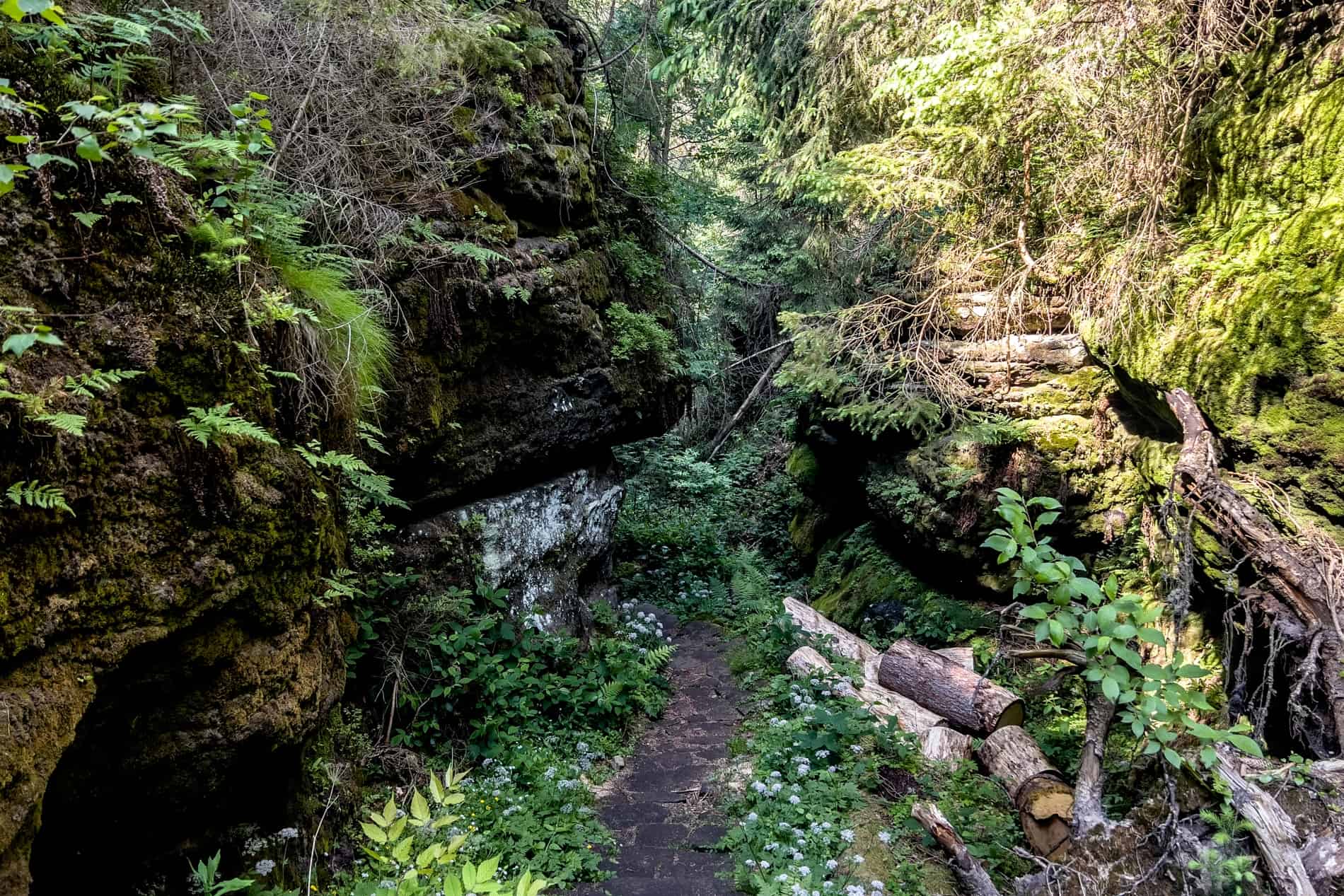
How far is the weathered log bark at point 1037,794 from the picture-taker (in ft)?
15.4

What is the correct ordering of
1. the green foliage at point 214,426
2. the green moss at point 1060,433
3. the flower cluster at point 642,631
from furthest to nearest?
the flower cluster at point 642,631 < the green moss at point 1060,433 < the green foliage at point 214,426

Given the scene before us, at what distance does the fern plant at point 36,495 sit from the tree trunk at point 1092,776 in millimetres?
5306

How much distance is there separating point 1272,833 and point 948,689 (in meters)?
3.37

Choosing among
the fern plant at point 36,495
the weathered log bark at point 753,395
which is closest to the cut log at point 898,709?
the fern plant at point 36,495

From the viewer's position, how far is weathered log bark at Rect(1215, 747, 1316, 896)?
327 centimetres

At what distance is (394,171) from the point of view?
6000 millimetres

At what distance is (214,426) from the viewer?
9.57 ft

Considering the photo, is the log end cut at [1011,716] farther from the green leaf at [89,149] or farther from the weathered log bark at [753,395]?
the weathered log bark at [753,395]

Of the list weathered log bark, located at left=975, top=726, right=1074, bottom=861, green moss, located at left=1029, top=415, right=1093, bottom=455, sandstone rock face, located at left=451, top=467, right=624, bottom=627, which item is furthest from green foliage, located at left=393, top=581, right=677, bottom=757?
green moss, located at left=1029, top=415, right=1093, bottom=455

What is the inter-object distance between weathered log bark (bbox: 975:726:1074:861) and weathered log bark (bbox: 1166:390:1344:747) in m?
1.64

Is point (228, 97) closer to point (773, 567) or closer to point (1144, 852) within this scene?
point (1144, 852)

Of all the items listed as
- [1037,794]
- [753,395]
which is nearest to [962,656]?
[1037,794]

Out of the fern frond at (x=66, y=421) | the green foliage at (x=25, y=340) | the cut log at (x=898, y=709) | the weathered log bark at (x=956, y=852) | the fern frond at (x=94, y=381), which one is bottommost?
Result: the cut log at (x=898, y=709)

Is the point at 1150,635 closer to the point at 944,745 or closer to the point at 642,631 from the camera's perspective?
the point at 944,745
